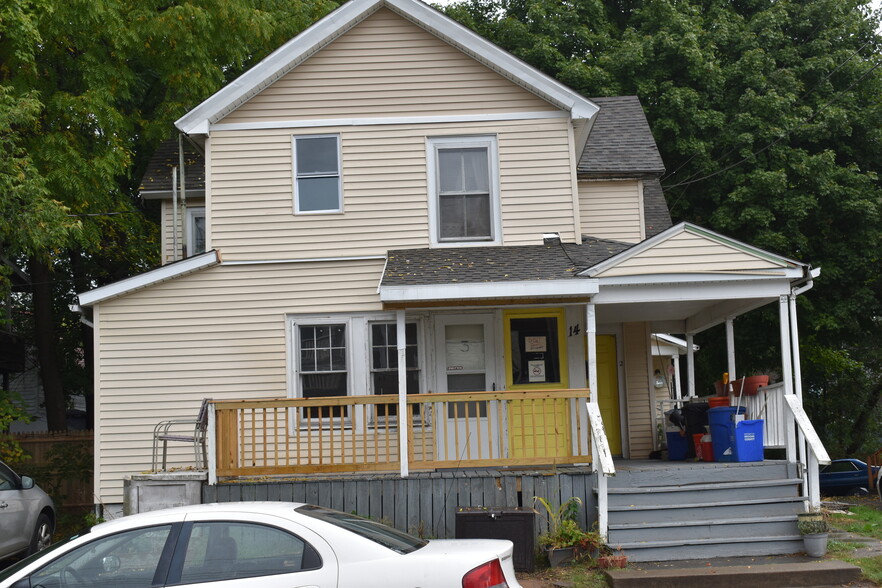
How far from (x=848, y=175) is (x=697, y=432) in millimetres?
12664

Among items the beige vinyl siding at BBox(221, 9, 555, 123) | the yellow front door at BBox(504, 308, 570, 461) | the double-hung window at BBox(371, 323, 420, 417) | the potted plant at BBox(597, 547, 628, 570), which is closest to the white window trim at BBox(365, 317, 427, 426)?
the double-hung window at BBox(371, 323, 420, 417)

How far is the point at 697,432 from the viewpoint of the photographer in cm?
1395

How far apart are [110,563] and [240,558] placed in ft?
2.75

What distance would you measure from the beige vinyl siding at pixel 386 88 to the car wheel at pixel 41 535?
20.0ft

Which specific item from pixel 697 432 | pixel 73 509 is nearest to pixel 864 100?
pixel 697 432

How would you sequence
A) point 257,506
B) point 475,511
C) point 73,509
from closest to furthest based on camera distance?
point 257,506 → point 475,511 → point 73,509

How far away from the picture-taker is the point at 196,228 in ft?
54.2

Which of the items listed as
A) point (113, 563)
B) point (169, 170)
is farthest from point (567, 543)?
point (169, 170)

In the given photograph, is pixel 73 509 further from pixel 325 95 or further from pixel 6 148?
pixel 325 95

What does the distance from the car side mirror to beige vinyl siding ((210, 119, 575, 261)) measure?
315 inches

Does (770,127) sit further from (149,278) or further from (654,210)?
(149,278)

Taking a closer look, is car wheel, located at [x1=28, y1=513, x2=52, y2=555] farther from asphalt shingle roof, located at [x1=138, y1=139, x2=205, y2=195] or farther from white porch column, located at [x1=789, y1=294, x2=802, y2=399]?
white porch column, located at [x1=789, y1=294, x2=802, y2=399]

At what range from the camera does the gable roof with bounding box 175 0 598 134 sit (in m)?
13.9

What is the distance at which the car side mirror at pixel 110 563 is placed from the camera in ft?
20.4
